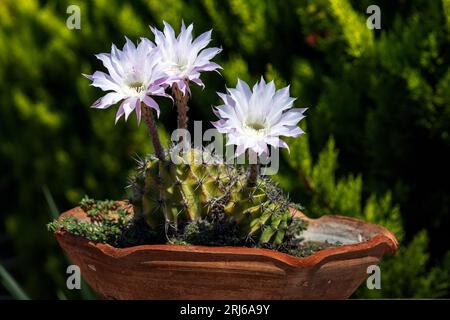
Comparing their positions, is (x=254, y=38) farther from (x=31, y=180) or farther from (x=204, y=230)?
(x=31, y=180)

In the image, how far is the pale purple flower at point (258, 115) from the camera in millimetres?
1449

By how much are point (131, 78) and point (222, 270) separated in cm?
44

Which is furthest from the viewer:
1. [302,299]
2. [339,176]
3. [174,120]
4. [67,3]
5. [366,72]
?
[67,3]

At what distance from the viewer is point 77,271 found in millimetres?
1706

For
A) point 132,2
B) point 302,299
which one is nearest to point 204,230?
point 302,299

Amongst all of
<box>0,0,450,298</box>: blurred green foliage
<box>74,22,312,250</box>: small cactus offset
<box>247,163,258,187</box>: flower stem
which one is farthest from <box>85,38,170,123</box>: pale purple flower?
<box>0,0,450,298</box>: blurred green foliage

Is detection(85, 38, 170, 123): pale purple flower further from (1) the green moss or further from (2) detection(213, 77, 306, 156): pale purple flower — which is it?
(1) the green moss

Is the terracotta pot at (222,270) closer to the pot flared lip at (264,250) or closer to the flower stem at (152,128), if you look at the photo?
the pot flared lip at (264,250)

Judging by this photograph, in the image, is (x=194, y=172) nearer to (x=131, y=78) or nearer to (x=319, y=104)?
(x=131, y=78)

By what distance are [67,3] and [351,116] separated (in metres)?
1.51

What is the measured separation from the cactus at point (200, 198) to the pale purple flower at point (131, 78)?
6.1 inches

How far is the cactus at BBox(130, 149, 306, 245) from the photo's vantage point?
1534 mm

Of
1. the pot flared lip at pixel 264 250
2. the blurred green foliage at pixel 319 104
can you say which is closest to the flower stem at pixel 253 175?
the pot flared lip at pixel 264 250

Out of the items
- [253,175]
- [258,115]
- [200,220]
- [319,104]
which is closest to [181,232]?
[200,220]
